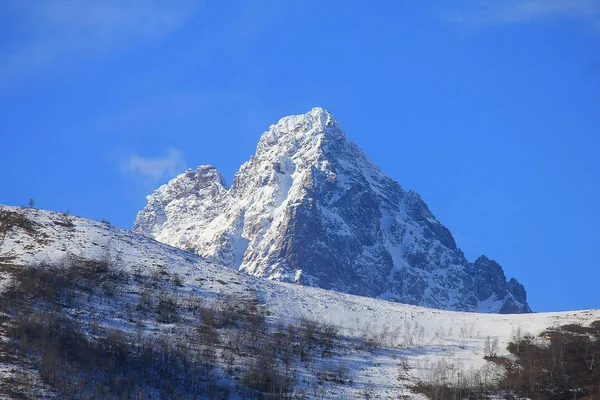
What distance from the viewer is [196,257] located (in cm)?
17862

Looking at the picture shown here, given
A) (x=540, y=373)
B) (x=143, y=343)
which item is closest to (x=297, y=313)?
(x=143, y=343)

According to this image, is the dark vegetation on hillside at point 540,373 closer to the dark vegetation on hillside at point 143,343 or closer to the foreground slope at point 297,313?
the foreground slope at point 297,313

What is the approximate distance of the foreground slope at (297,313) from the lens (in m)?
133

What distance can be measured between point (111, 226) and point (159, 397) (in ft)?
233

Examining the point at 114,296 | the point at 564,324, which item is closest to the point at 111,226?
the point at 114,296

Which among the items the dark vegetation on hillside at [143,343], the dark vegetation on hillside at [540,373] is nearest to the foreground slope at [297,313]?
the dark vegetation on hillside at [143,343]

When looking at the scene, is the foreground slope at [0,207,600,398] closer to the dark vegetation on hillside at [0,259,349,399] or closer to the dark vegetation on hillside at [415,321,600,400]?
the dark vegetation on hillside at [0,259,349,399]

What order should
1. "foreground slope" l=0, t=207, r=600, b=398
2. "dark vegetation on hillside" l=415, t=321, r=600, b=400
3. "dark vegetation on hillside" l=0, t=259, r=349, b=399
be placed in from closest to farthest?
"dark vegetation on hillside" l=0, t=259, r=349, b=399
"dark vegetation on hillside" l=415, t=321, r=600, b=400
"foreground slope" l=0, t=207, r=600, b=398

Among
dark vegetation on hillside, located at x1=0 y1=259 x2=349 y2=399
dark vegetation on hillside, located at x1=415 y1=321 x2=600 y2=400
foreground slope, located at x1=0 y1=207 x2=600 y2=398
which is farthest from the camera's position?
foreground slope, located at x1=0 y1=207 x2=600 y2=398

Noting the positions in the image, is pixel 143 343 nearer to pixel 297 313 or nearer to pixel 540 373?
pixel 297 313

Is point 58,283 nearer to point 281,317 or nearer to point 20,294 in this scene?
point 20,294

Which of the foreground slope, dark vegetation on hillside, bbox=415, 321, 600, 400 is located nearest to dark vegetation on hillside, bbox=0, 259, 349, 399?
the foreground slope

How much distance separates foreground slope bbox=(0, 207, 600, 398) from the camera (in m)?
133

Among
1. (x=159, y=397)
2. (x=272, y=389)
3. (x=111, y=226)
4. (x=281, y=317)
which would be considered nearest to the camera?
(x=159, y=397)
